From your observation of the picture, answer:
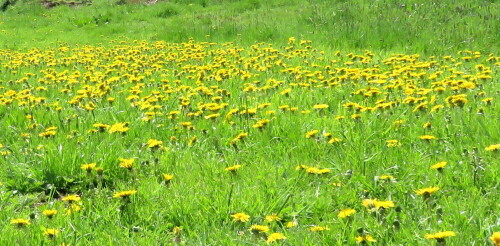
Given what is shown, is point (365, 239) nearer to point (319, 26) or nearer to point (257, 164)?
point (257, 164)

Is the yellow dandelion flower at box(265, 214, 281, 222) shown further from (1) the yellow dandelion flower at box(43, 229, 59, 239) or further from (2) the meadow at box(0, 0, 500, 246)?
(1) the yellow dandelion flower at box(43, 229, 59, 239)

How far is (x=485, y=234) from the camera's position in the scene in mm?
2279

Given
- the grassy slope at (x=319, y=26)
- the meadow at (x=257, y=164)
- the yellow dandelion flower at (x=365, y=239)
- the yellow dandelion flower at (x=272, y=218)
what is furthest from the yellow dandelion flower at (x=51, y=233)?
the grassy slope at (x=319, y=26)

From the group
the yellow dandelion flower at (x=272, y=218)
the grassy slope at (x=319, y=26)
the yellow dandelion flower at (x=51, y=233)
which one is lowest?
the grassy slope at (x=319, y=26)

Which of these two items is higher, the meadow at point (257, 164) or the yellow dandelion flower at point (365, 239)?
the yellow dandelion flower at point (365, 239)

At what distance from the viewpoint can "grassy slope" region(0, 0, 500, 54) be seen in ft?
27.6

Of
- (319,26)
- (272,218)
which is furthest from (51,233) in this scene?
(319,26)

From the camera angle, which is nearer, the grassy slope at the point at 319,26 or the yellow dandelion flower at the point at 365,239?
the yellow dandelion flower at the point at 365,239

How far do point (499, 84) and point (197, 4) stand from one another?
575 inches

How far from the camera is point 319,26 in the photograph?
1008 centimetres

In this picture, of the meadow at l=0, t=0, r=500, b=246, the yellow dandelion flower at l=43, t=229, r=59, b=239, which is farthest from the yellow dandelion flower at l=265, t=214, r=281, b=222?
the yellow dandelion flower at l=43, t=229, r=59, b=239

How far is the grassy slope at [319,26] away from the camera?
27.6 ft

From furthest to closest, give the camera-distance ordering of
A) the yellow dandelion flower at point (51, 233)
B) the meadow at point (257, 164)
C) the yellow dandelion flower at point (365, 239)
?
1. the meadow at point (257, 164)
2. the yellow dandelion flower at point (51, 233)
3. the yellow dandelion flower at point (365, 239)

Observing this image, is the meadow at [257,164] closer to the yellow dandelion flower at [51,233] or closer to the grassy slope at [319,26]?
the yellow dandelion flower at [51,233]
